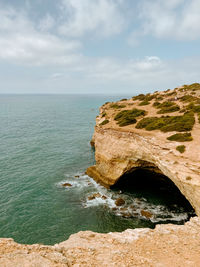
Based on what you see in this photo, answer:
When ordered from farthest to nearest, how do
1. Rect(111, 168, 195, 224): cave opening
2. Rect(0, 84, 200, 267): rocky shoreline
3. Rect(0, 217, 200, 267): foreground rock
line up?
Rect(111, 168, 195, 224): cave opening → Rect(0, 84, 200, 267): rocky shoreline → Rect(0, 217, 200, 267): foreground rock

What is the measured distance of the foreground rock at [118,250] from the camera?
26.5 feet

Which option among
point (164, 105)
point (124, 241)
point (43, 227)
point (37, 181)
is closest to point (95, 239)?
point (124, 241)

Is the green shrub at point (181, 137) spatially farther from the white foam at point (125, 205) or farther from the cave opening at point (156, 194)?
the white foam at point (125, 205)

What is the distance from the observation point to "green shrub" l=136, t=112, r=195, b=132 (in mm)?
23150

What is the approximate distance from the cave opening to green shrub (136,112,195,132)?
21.8 ft

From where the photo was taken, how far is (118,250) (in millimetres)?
10156

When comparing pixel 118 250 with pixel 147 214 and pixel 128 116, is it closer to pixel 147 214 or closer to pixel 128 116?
pixel 147 214

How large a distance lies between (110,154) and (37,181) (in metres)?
13.4

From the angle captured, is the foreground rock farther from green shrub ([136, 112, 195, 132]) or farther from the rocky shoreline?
green shrub ([136, 112, 195, 132])

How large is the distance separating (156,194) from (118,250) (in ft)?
54.8

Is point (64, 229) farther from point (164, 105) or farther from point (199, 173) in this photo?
point (164, 105)

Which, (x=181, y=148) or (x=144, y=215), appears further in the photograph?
(x=144, y=215)

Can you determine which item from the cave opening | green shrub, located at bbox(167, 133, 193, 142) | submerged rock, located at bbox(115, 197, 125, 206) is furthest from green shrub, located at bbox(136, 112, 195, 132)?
submerged rock, located at bbox(115, 197, 125, 206)

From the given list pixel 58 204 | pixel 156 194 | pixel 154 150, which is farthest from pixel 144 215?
pixel 58 204
